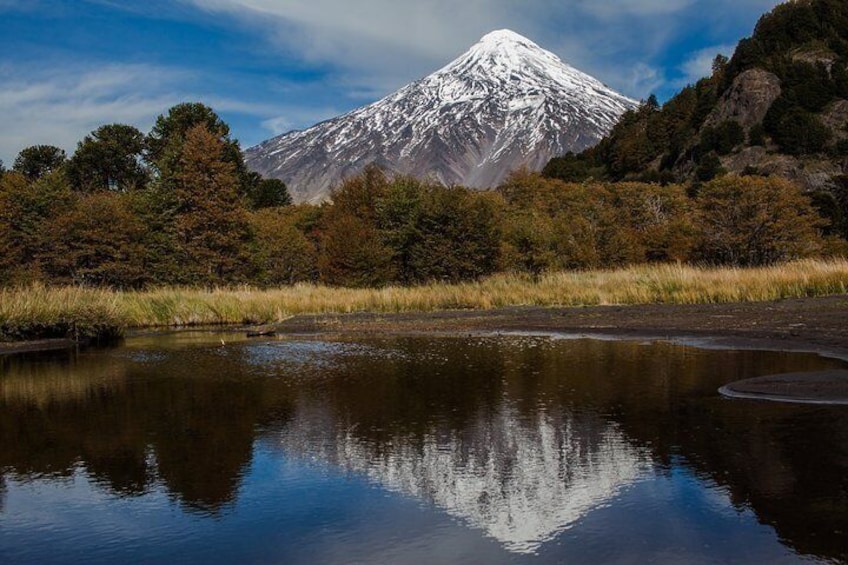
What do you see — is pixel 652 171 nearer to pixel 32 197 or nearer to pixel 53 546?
pixel 32 197

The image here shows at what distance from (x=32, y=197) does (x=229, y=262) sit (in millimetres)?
11100

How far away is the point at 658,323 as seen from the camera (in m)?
18.9

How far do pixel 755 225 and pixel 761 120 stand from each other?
59080mm

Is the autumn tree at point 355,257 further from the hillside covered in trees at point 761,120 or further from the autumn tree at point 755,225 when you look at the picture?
the hillside covered in trees at point 761,120

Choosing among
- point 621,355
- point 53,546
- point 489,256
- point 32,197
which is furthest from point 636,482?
point 32,197

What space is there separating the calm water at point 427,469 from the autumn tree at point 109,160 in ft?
218

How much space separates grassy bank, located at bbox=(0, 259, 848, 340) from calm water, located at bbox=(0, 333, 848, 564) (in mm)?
8619

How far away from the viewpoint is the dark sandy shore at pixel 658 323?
1508 cm

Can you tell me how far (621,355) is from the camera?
1395 cm

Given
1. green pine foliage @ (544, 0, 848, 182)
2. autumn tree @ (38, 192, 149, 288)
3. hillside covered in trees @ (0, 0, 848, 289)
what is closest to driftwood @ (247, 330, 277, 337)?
hillside covered in trees @ (0, 0, 848, 289)

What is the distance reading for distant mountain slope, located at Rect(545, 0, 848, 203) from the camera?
80750 mm

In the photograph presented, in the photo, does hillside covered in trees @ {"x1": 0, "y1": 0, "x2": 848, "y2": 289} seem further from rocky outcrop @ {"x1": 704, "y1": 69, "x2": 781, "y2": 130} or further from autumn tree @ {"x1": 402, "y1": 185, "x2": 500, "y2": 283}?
rocky outcrop @ {"x1": 704, "y1": 69, "x2": 781, "y2": 130}

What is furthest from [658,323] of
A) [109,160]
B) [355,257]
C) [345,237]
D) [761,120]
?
[761,120]

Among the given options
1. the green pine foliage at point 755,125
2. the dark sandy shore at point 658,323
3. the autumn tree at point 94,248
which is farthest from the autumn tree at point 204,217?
the green pine foliage at point 755,125
